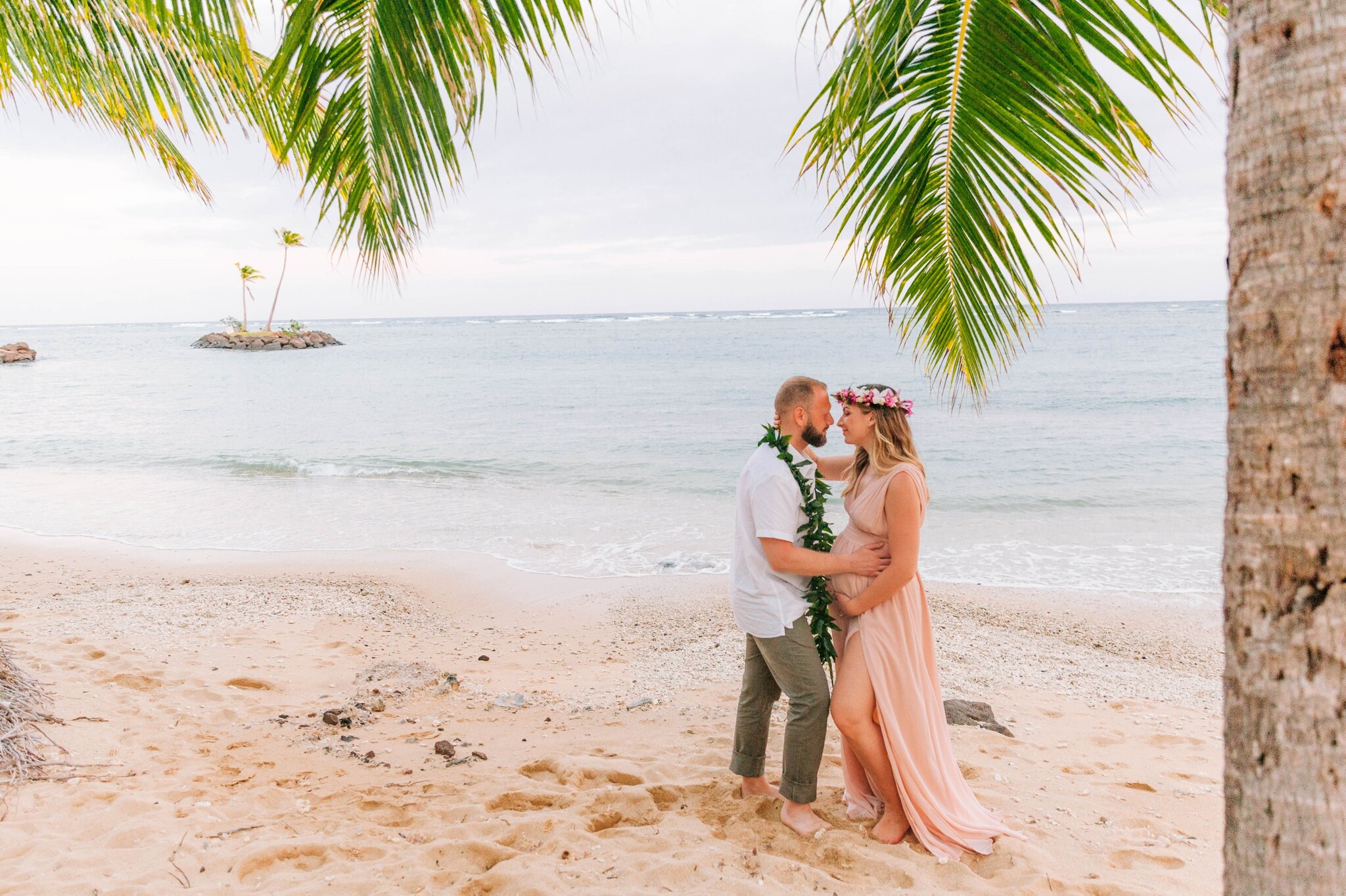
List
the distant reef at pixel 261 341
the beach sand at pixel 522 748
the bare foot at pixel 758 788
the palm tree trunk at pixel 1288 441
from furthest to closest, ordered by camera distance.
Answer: the distant reef at pixel 261 341
the bare foot at pixel 758 788
the beach sand at pixel 522 748
the palm tree trunk at pixel 1288 441

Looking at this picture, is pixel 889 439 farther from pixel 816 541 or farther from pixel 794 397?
pixel 816 541

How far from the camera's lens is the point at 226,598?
8375 mm

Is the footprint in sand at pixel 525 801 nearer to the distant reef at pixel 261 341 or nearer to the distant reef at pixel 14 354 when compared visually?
the distant reef at pixel 261 341

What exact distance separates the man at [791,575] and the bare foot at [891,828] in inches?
9.9

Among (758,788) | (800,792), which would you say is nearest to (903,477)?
(800,792)

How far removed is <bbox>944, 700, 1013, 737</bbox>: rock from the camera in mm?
5293

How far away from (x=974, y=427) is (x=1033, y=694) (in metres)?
16.9

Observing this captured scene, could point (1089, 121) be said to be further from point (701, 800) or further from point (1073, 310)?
point (1073, 310)

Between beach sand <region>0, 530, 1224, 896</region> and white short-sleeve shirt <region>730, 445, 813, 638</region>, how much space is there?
40.4 inches

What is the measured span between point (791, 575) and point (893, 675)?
2.04 feet

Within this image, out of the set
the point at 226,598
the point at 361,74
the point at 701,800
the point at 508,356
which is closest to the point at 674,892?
the point at 701,800

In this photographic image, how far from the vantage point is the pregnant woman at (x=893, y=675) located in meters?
3.63

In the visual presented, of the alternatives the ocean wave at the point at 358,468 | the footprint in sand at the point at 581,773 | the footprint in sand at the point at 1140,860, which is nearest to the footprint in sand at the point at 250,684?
the footprint in sand at the point at 581,773

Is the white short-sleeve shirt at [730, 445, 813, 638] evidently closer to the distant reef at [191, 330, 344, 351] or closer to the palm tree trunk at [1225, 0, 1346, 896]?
the palm tree trunk at [1225, 0, 1346, 896]
